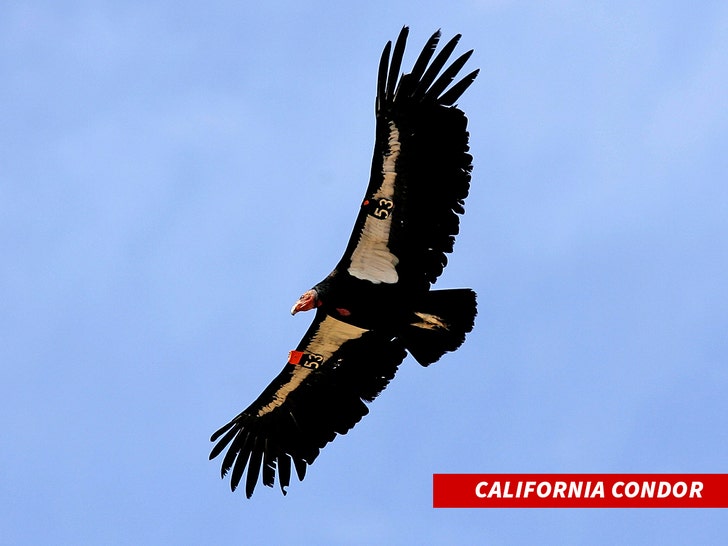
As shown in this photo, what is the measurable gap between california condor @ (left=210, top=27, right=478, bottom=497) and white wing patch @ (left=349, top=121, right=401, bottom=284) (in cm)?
1

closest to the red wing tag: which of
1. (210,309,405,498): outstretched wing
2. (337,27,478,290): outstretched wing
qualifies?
(210,309,405,498): outstretched wing

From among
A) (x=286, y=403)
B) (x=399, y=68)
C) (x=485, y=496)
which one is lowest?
(x=485, y=496)

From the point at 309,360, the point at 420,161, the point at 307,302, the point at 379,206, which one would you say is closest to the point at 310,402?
the point at 309,360

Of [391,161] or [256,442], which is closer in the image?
[391,161]

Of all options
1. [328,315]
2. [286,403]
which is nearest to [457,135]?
[328,315]

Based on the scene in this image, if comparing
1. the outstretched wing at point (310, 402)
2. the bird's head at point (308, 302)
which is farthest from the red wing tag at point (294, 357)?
the bird's head at point (308, 302)

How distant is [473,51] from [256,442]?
6657 millimetres

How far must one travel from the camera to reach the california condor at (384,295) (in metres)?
19.6

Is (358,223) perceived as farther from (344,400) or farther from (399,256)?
(344,400)

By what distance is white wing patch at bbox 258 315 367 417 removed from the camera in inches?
854

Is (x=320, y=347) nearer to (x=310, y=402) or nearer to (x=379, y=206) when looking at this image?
(x=310, y=402)

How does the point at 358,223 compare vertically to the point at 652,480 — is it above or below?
above

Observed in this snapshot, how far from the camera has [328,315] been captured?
70.0ft

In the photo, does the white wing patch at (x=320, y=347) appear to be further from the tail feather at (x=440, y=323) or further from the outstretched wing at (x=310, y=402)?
the tail feather at (x=440, y=323)
